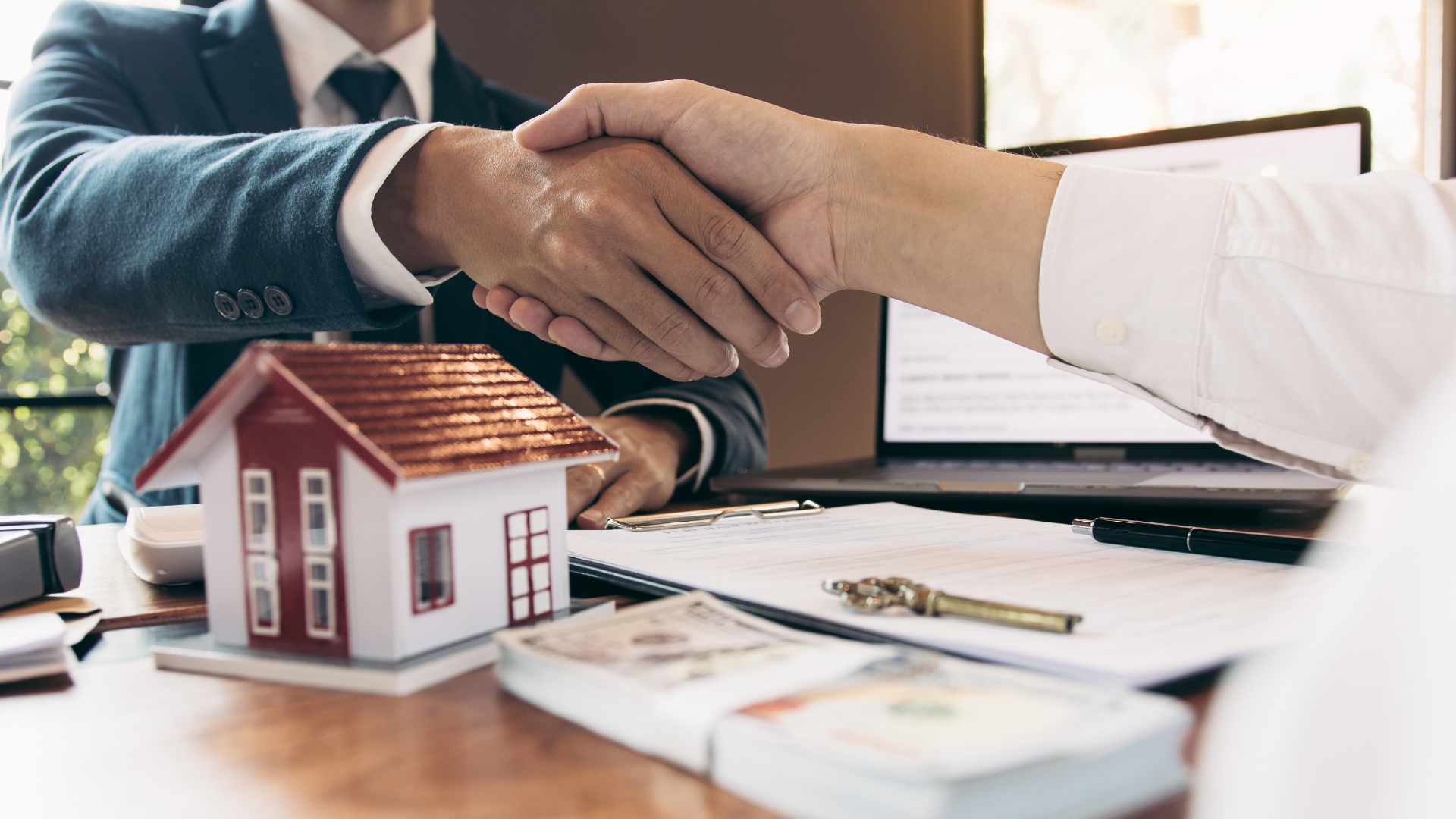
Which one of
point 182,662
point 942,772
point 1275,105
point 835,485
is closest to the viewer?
point 942,772

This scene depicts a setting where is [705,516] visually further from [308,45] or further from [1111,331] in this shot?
[308,45]

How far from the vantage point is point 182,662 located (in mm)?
378

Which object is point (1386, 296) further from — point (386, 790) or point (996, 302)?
point (386, 790)

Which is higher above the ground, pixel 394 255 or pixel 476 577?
pixel 394 255

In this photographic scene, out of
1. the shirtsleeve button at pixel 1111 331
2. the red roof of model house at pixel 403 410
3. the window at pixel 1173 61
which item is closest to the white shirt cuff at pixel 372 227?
the red roof of model house at pixel 403 410

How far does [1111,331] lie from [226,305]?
73 centimetres

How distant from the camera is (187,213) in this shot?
79 cm

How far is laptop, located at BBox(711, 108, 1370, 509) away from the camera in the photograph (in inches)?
38.5

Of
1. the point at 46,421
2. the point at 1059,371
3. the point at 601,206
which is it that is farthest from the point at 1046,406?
the point at 46,421

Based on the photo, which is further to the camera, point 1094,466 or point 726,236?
point 1094,466

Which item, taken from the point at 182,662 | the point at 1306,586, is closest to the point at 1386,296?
the point at 1306,586

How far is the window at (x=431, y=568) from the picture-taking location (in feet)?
1.17

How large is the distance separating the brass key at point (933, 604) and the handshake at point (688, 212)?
0.31 meters

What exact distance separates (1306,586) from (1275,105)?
260cm
